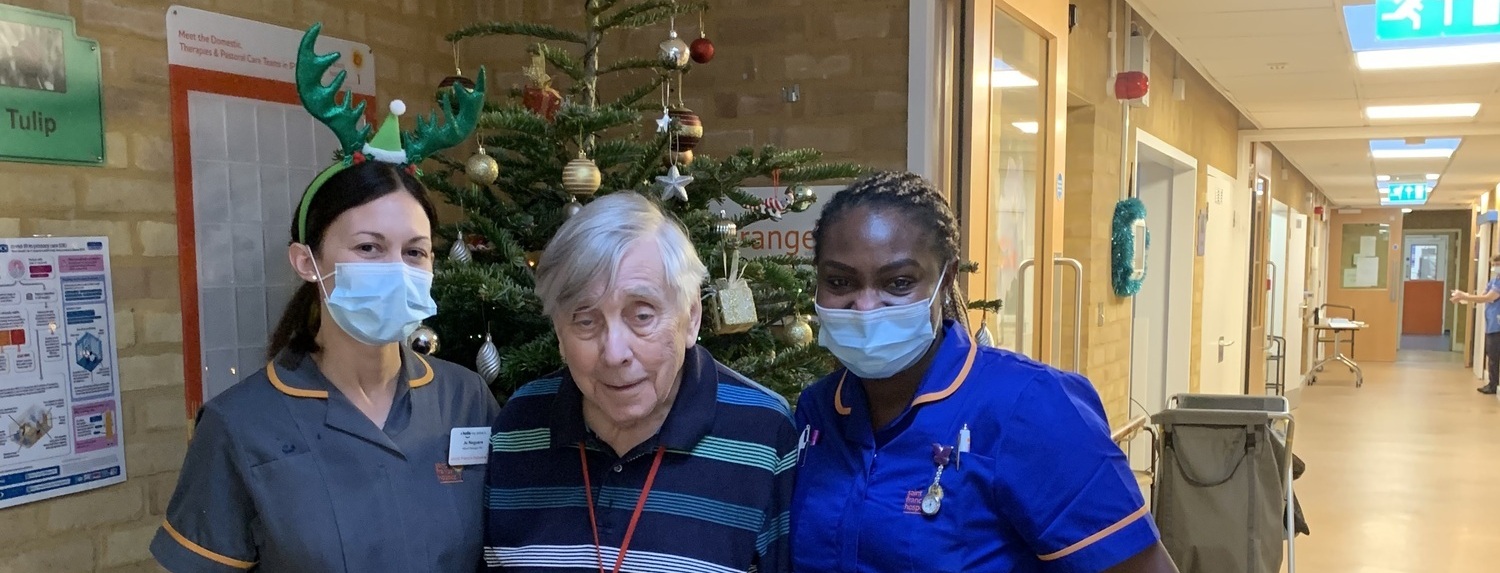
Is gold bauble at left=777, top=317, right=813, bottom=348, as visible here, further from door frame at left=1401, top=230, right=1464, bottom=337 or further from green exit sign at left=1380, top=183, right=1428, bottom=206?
door frame at left=1401, top=230, right=1464, bottom=337

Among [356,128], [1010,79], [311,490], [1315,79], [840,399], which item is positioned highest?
[1315,79]

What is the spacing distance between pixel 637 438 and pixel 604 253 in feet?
0.88

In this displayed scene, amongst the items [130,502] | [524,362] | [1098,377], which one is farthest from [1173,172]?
[130,502]

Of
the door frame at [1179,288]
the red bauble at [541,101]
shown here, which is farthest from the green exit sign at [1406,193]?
the red bauble at [541,101]

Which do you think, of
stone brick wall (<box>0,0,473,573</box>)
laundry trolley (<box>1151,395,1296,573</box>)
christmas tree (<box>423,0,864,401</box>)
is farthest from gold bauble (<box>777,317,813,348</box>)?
laundry trolley (<box>1151,395,1296,573</box>)

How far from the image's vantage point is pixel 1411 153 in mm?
9500

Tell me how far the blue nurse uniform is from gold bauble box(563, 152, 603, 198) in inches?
30.2

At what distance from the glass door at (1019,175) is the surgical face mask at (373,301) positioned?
6.14 feet

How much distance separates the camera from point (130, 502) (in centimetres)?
208

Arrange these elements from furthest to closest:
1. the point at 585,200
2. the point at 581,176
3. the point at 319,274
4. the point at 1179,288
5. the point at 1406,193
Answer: the point at 1406,193 < the point at 1179,288 < the point at 585,200 < the point at 581,176 < the point at 319,274

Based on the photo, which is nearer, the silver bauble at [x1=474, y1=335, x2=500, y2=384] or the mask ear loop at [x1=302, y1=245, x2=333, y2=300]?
the mask ear loop at [x1=302, y1=245, x2=333, y2=300]

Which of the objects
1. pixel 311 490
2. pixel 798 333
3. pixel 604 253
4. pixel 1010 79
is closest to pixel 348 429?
pixel 311 490

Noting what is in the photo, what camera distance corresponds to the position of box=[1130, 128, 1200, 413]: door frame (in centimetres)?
609

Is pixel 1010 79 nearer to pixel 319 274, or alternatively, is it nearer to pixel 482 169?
pixel 482 169
